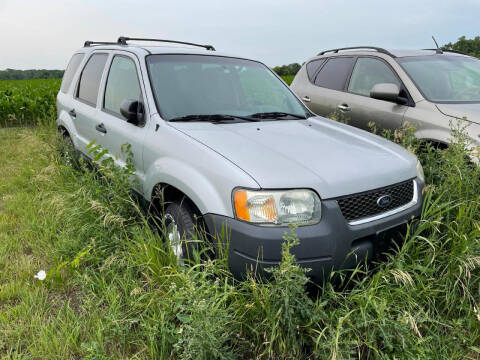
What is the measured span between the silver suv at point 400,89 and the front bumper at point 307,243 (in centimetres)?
214

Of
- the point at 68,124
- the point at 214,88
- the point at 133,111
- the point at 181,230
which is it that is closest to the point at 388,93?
the point at 214,88

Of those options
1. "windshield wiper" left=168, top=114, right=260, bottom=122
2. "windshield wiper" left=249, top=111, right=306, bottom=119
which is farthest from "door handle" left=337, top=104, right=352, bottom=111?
"windshield wiper" left=168, top=114, right=260, bottom=122

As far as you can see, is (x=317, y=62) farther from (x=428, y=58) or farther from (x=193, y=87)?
(x=193, y=87)

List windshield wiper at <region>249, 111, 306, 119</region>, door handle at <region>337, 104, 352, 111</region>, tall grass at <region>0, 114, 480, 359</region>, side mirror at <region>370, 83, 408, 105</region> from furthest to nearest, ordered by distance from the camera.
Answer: door handle at <region>337, 104, 352, 111</region>
side mirror at <region>370, 83, 408, 105</region>
windshield wiper at <region>249, 111, 306, 119</region>
tall grass at <region>0, 114, 480, 359</region>

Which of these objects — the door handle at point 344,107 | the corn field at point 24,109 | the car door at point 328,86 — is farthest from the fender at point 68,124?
the corn field at point 24,109

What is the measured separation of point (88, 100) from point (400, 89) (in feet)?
11.8

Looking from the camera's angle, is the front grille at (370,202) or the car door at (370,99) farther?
the car door at (370,99)

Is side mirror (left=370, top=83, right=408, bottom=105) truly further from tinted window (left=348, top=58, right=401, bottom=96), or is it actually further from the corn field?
the corn field

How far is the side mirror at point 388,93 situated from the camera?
14.0ft

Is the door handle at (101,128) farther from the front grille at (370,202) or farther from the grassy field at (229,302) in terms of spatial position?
the front grille at (370,202)

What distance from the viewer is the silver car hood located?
216 centimetres

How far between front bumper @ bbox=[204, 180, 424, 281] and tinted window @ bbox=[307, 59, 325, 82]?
4.14 metres

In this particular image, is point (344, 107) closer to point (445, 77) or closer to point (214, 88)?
point (445, 77)

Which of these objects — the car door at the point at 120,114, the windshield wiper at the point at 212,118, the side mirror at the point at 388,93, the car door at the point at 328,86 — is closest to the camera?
the windshield wiper at the point at 212,118
